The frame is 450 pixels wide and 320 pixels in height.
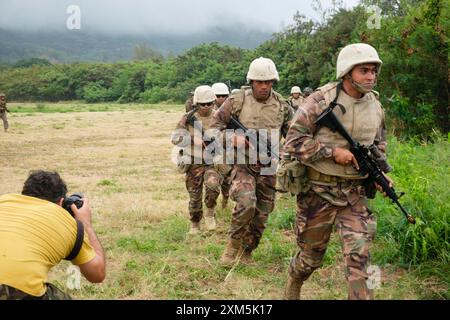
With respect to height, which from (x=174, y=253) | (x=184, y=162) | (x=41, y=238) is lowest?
(x=174, y=253)

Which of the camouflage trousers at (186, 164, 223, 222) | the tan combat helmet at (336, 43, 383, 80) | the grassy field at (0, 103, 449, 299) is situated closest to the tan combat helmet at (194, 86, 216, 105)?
the camouflage trousers at (186, 164, 223, 222)

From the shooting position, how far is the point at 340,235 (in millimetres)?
3730

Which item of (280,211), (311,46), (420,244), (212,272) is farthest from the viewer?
(311,46)

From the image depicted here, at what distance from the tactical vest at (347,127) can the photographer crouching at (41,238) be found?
1.67 m

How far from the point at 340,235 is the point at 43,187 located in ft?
6.55

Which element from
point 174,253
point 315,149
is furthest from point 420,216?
point 174,253

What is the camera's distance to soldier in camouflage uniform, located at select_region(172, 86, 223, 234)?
683 centimetres

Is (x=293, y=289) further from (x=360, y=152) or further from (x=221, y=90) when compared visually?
(x=221, y=90)

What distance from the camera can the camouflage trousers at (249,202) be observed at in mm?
5156

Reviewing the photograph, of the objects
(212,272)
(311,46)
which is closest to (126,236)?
(212,272)

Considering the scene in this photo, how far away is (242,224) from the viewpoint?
17.2 ft

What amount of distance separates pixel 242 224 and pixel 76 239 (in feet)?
7.94

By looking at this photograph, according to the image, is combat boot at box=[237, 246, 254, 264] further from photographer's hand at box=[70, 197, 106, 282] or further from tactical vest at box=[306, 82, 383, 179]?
photographer's hand at box=[70, 197, 106, 282]
